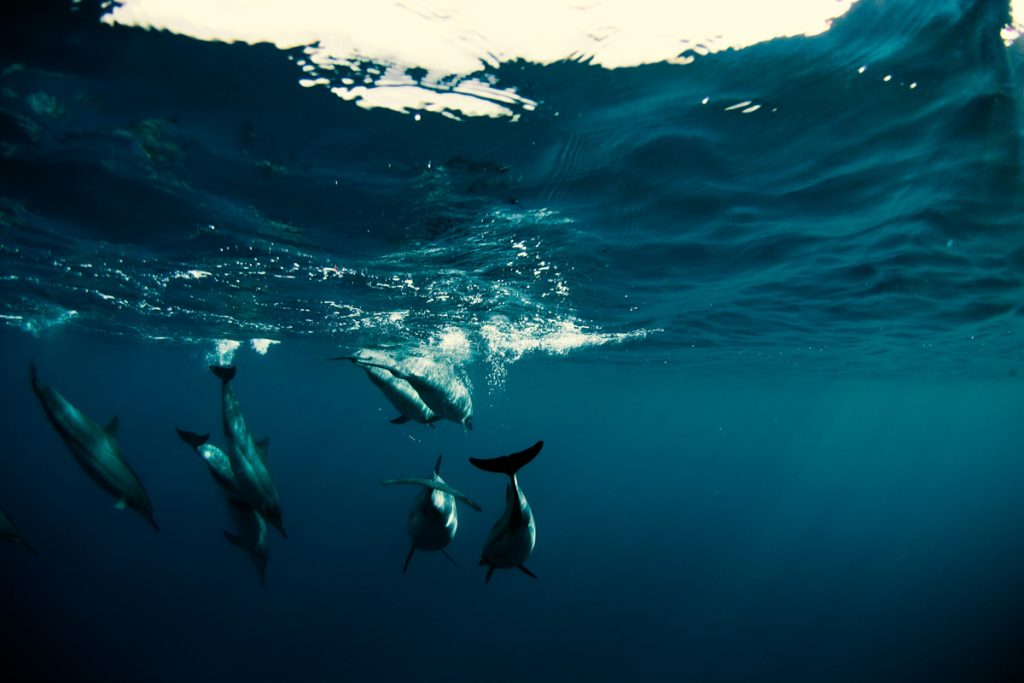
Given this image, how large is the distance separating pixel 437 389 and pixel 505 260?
823 cm

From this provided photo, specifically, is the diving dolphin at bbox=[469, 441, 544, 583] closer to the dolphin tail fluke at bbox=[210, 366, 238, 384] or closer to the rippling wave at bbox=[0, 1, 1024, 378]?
the dolphin tail fluke at bbox=[210, 366, 238, 384]

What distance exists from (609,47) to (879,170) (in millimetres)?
5817

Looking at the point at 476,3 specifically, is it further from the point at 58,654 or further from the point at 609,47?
the point at 58,654

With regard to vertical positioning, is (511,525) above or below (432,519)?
above

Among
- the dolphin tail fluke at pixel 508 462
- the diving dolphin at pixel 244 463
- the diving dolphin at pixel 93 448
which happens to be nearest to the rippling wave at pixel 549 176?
A: the diving dolphin at pixel 244 463

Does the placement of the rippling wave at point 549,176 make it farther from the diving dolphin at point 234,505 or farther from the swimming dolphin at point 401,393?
the diving dolphin at point 234,505

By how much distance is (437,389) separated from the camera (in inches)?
→ 191

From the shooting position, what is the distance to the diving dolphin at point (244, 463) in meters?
3.46

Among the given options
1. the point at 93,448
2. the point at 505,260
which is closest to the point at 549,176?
the point at 505,260

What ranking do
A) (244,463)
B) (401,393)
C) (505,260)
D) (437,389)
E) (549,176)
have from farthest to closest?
(505,260) → (549,176) → (401,393) → (437,389) → (244,463)

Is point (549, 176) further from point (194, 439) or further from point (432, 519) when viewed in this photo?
point (194, 439)

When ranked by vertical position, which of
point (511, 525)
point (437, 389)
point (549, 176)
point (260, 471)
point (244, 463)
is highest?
point (549, 176)

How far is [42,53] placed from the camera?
606 cm

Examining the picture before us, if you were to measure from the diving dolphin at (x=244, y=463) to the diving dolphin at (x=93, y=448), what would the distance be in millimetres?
568
